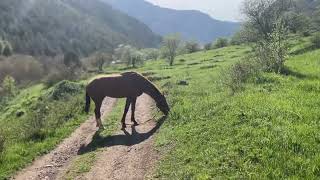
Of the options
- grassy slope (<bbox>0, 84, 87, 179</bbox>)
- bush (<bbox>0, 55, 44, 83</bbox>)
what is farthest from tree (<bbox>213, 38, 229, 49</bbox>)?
grassy slope (<bbox>0, 84, 87, 179</bbox>)

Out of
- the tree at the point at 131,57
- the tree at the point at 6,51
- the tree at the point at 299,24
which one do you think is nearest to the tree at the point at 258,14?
the tree at the point at 299,24

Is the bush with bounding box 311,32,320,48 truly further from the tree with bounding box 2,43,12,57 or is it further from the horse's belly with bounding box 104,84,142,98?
the tree with bounding box 2,43,12,57

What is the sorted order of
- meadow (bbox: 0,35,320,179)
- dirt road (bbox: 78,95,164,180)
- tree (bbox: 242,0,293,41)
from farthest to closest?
tree (bbox: 242,0,293,41) < dirt road (bbox: 78,95,164,180) < meadow (bbox: 0,35,320,179)

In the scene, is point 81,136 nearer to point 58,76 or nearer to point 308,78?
point 308,78

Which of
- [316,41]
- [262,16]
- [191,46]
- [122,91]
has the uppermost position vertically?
[262,16]

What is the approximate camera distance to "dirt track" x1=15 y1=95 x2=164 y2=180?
16.8 meters

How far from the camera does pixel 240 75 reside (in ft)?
95.5

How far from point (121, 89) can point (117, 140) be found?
3.58 meters

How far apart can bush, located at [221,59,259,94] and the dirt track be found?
547 cm

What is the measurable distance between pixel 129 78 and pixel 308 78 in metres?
12.0

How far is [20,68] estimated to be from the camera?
102375mm

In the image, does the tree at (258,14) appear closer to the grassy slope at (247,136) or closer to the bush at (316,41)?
the bush at (316,41)

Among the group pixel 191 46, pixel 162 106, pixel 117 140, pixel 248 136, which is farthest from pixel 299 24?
pixel 248 136

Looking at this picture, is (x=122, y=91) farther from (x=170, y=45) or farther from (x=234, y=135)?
(x=170, y=45)
